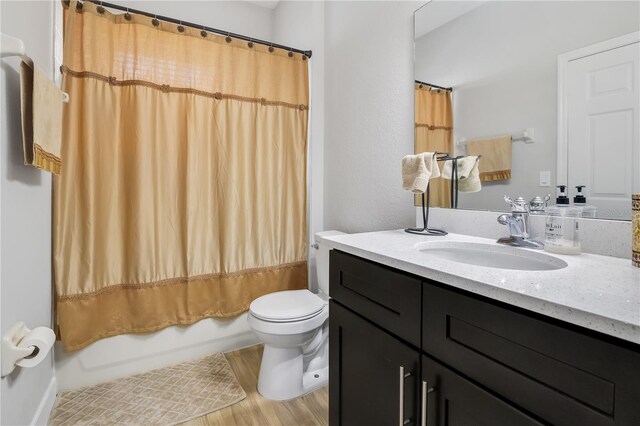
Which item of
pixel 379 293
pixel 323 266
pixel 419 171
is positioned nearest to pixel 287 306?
→ pixel 323 266

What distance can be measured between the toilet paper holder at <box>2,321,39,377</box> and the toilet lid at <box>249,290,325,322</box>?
2.83 feet

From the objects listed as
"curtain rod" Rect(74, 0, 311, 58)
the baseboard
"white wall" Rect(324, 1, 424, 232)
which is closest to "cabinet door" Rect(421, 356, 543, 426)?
"white wall" Rect(324, 1, 424, 232)

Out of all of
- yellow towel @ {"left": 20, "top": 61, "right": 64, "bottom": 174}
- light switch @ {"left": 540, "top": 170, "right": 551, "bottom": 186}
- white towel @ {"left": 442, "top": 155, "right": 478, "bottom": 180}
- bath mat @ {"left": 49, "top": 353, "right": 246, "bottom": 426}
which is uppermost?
yellow towel @ {"left": 20, "top": 61, "right": 64, "bottom": 174}

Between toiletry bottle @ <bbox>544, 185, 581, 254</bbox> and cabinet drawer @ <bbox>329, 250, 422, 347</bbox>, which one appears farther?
toiletry bottle @ <bbox>544, 185, 581, 254</bbox>

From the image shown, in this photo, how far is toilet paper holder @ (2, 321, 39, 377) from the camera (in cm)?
103

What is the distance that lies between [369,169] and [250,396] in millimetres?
1413

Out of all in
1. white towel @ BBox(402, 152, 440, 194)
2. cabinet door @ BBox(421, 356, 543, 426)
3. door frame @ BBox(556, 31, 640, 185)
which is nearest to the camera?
cabinet door @ BBox(421, 356, 543, 426)

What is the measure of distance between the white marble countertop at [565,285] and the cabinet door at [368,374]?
0.76ft

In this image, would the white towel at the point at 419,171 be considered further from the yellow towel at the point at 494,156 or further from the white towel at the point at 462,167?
the yellow towel at the point at 494,156

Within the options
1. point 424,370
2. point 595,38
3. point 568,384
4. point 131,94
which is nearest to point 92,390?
point 131,94

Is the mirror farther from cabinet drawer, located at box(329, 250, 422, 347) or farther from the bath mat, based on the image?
the bath mat

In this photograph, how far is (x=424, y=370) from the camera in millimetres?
768

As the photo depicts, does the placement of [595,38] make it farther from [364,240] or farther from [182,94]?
[182,94]

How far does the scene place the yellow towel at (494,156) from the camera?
3.86 ft
